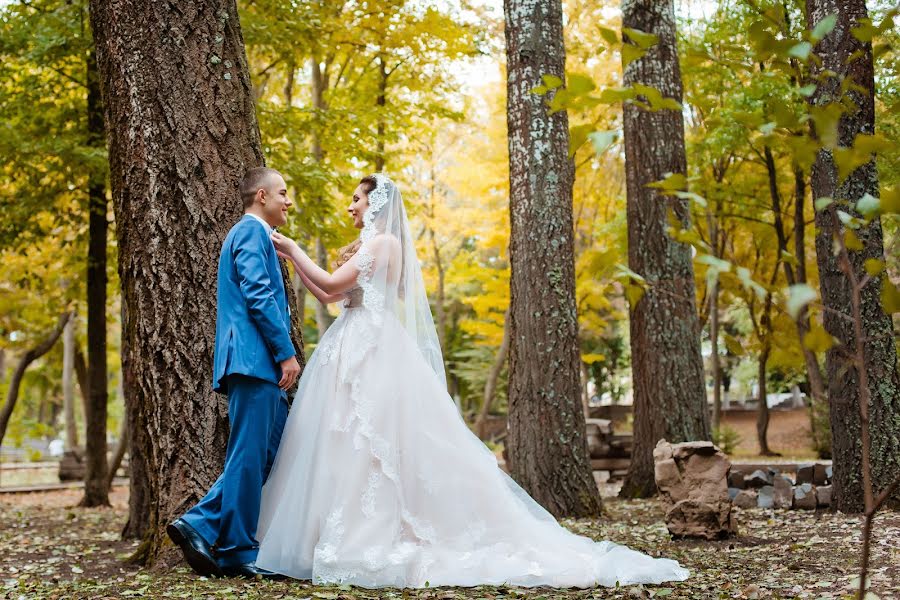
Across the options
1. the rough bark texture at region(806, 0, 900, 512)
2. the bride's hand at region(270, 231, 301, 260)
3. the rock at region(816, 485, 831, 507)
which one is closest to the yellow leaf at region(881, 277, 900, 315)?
the bride's hand at region(270, 231, 301, 260)

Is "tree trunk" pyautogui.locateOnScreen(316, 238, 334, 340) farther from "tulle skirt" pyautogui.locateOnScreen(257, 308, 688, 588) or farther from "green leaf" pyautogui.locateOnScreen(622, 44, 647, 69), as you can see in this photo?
"green leaf" pyautogui.locateOnScreen(622, 44, 647, 69)

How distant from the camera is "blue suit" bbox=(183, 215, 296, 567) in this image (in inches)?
167

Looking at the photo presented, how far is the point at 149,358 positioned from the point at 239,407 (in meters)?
0.73

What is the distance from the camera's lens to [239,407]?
4.30 m

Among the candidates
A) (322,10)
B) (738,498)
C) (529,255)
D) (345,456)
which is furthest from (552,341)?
(322,10)

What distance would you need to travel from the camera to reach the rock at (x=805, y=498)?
7234 millimetres

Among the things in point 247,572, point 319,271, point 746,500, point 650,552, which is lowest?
point 746,500

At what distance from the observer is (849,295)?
6277mm

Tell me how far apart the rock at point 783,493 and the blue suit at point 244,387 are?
5.33m

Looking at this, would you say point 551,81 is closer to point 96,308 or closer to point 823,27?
point 823,27

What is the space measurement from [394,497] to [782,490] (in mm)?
4842

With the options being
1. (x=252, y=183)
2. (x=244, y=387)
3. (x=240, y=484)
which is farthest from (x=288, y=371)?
(x=252, y=183)

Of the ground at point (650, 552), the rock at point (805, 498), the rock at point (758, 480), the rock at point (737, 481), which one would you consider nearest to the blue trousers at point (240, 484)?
the ground at point (650, 552)

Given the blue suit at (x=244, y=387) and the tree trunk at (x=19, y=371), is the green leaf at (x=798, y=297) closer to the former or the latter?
the blue suit at (x=244, y=387)
